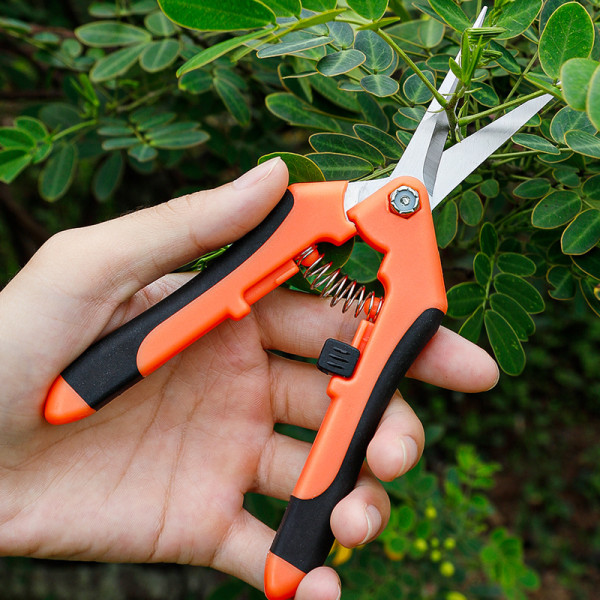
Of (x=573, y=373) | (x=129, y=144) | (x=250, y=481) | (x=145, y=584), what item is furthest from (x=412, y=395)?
(x=129, y=144)

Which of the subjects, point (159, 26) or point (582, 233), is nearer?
point (582, 233)

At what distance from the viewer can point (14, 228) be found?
274 centimetres

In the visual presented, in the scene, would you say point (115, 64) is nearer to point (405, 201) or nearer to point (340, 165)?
point (340, 165)

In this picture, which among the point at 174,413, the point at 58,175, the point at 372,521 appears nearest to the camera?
the point at 372,521

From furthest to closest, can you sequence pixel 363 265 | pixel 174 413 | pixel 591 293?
pixel 174 413 → pixel 363 265 → pixel 591 293

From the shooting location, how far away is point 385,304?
46.2 inches

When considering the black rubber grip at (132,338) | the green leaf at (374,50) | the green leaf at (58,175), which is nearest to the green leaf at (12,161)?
the green leaf at (58,175)

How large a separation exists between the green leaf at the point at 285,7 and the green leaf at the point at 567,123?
50 cm

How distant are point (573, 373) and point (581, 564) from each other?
3.22 feet

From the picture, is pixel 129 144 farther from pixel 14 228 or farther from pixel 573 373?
pixel 573 373

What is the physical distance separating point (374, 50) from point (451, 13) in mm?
183

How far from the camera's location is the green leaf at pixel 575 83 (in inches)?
31.9

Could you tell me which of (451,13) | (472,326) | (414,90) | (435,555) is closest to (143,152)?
(414,90)

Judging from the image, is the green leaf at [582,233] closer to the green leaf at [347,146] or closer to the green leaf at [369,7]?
the green leaf at [347,146]
